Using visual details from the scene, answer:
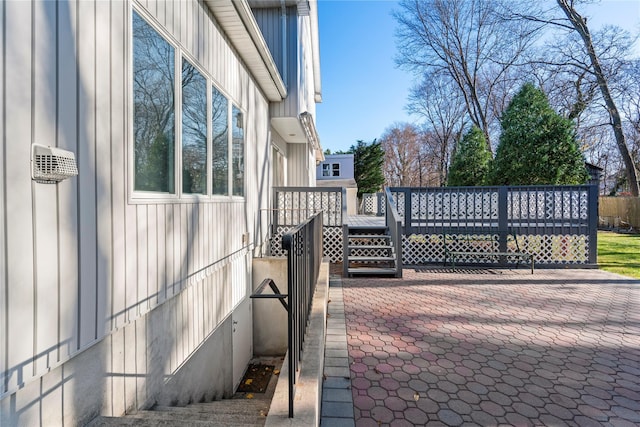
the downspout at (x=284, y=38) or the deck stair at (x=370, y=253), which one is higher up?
the downspout at (x=284, y=38)

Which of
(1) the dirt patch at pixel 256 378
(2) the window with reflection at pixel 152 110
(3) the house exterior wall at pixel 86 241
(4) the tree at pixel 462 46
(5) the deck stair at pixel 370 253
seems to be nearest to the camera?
(3) the house exterior wall at pixel 86 241

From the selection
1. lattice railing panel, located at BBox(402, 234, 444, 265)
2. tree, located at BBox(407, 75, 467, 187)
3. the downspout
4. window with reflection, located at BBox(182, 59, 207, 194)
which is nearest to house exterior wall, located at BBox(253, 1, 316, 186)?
the downspout

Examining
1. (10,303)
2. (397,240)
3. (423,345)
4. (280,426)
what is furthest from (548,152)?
(10,303)

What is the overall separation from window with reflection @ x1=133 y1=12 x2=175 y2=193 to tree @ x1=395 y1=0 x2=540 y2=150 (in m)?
→ 18.7

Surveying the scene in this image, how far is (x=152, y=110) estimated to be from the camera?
2590 mm

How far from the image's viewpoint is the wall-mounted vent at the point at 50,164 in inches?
60.4

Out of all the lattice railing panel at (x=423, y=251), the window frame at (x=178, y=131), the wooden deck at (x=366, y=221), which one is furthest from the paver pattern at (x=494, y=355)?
the wooden deck at (x=366, y=221)

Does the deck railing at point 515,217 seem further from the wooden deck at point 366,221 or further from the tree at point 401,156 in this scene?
the tree at point 401,156

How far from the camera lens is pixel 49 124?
1.61 metres

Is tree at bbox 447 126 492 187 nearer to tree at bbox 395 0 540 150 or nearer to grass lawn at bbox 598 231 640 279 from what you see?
tree at bbox 395 0 540 150

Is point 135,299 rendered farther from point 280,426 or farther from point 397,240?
point 397,240

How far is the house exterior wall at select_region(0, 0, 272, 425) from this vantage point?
4.75ft

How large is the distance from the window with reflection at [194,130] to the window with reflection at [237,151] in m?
1.07

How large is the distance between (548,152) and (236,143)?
9.77 meters
